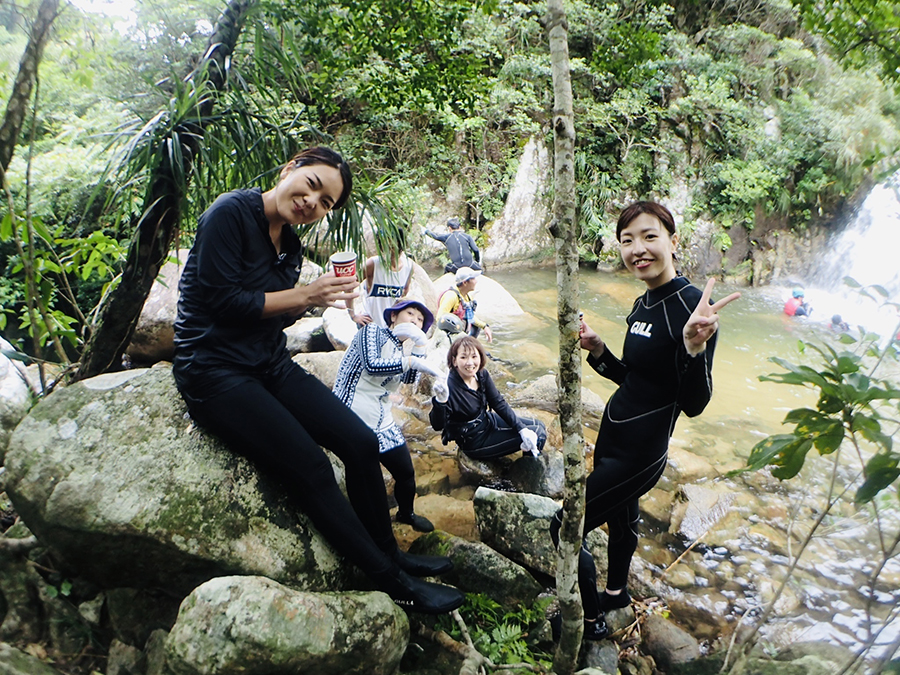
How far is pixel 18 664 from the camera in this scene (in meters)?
1.61

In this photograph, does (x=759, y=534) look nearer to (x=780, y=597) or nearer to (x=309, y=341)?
(x=780, y=597)

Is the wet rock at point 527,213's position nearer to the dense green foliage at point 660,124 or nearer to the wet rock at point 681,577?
the dense green foliage at point 660,124

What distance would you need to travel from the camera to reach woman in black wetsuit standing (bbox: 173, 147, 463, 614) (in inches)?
70.3

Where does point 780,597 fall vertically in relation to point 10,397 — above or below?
below

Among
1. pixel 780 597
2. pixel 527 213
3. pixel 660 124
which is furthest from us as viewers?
pixel 660 124

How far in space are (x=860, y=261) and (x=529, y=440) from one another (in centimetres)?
1597

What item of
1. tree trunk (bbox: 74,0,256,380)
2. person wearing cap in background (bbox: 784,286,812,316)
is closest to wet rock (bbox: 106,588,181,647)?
tree trunk (bbox: 74,0,256,380)

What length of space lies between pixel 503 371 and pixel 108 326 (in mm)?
4452

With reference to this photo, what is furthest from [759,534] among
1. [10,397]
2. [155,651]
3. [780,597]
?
[10,397]

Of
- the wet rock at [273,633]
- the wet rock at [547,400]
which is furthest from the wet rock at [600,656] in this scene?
the wet rock at [547,400]

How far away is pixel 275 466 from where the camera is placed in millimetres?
1907

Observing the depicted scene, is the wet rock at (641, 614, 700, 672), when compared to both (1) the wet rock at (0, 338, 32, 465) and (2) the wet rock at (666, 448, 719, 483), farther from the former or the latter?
(1) the wet rock at (0, 338, 32, 465)

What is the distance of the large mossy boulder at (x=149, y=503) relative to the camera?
186 cm

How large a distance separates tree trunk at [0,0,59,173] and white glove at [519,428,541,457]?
3460 millimetres
